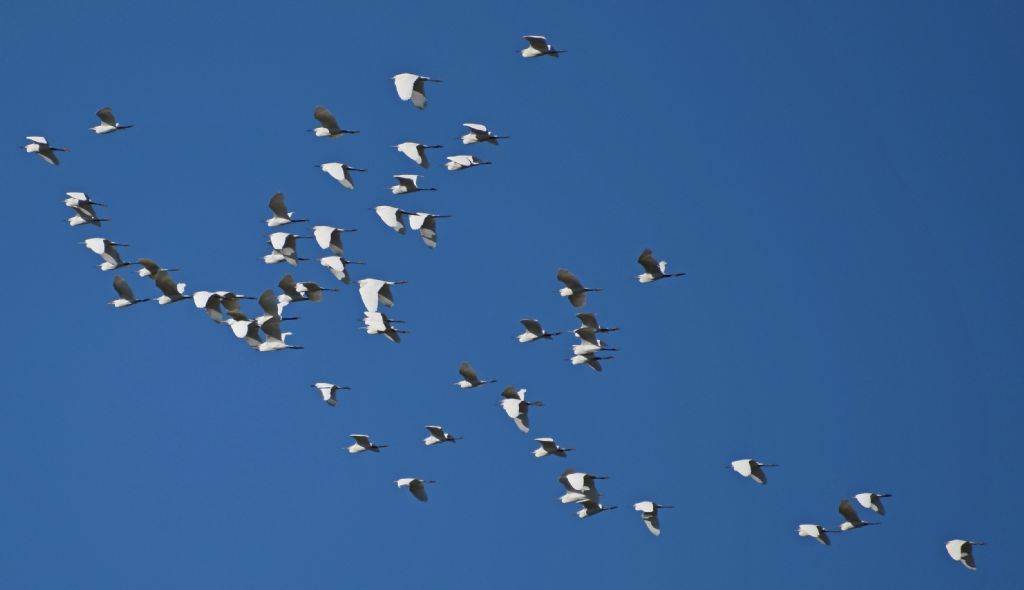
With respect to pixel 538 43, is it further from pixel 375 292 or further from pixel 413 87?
pixel 375 292

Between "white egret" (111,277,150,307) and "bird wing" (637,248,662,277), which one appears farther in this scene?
"white egret" (111,277,150,307)

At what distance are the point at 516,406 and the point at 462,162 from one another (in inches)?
279

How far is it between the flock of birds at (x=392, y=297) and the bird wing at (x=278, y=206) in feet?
0.09

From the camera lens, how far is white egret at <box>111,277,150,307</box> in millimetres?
64438

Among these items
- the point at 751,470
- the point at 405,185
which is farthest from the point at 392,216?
the point at 751,470

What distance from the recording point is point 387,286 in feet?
201

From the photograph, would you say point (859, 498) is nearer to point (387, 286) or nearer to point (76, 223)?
point (387, 286)

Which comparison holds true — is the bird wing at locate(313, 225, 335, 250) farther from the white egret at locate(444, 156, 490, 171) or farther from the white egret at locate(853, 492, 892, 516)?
the white egret at locate(853, 492, 892, 516)

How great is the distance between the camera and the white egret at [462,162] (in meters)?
63.6

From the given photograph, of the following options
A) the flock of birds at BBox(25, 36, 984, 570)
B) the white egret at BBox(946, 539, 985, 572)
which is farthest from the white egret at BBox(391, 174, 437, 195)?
the white egret at BBox(946, 539, 985, 572)

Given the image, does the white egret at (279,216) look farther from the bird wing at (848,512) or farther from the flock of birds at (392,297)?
the bird wing at (848,512)

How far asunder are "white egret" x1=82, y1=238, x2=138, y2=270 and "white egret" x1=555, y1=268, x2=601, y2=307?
13224 millimetres

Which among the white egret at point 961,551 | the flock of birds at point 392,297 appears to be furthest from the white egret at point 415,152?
the white egret at point 961,551

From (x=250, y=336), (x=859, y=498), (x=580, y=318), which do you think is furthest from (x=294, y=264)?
(x=859, y=498)
